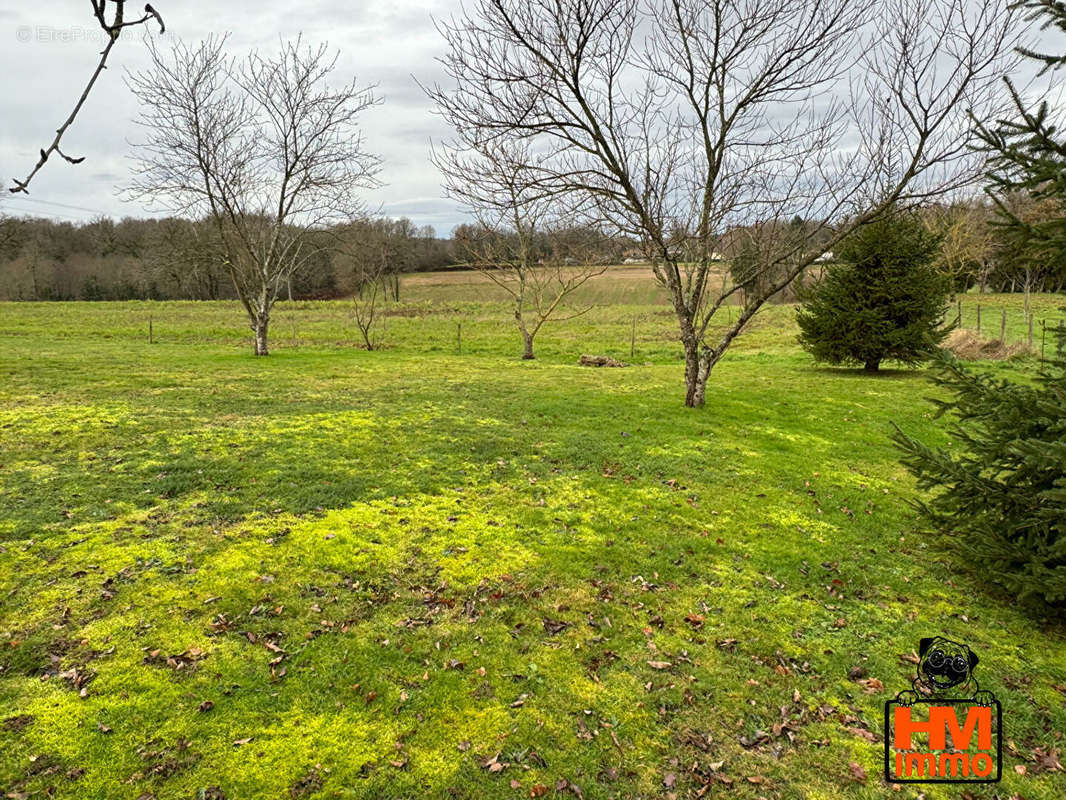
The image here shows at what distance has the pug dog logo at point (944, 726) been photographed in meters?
2.83

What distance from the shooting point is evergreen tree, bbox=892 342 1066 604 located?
369 centimetres

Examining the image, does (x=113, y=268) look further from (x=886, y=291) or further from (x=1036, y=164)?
(x=1036, y=164)

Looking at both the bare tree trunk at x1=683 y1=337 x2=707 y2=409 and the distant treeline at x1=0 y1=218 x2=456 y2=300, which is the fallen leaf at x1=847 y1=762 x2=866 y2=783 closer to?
the bare tree trunk at x1=683 y1=337 x2=707 y2=409

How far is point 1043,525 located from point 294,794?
16.0 ft

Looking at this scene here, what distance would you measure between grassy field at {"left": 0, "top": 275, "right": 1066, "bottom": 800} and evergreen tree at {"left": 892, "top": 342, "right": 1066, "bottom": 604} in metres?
0.50

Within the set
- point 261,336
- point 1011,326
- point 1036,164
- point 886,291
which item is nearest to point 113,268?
point 261,336

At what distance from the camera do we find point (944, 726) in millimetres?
3111

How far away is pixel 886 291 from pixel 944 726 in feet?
43.7

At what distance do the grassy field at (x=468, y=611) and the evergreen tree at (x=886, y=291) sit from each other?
618 cm

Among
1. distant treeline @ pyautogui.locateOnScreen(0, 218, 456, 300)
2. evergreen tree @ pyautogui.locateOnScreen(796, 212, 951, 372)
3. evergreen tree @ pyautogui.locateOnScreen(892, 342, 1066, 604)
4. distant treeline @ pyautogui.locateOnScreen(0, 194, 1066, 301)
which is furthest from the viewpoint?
distant treeline @ pyautogui.locateOnScreen(0, 218, 456, 300)

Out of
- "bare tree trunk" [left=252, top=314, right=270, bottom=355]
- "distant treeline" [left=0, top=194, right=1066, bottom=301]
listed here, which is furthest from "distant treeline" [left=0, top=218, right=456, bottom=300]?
"bare tree trunk" [left=252, top=314, right=270, bottom=355]

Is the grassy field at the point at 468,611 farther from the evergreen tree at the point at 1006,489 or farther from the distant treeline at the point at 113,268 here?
the distant treeline at the point at 113,268

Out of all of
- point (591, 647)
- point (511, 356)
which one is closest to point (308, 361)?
point (511, 356)

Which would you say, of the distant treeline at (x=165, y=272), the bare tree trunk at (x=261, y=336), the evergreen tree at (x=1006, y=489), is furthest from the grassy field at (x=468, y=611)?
the distant treeline at (x=165, y=272)
